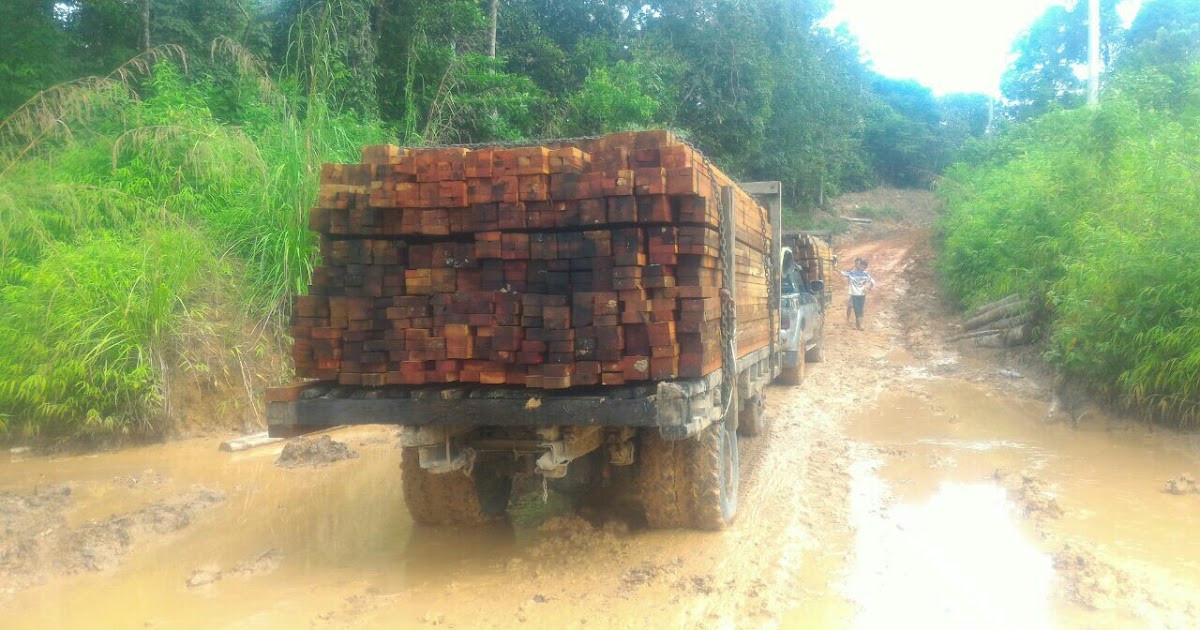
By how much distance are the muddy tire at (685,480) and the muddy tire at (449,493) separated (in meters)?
1.12

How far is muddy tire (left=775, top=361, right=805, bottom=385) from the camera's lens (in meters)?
10.4

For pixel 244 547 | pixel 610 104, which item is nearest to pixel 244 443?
pixel 244 547

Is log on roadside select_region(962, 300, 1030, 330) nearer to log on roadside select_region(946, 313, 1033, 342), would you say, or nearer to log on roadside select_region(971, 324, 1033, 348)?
log on roadside select_region(946, 313, 1033, 342)

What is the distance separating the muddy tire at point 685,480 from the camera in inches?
181

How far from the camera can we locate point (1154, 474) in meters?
6.28

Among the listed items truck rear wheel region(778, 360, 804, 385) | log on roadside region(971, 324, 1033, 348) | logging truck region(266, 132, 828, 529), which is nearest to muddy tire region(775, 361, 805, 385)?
truck rear wheel region(778, 360, 804, 385)

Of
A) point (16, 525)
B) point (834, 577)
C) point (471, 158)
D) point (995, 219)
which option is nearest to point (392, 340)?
point (471, 158)

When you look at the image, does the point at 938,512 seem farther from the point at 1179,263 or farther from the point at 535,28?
the point at 535,28

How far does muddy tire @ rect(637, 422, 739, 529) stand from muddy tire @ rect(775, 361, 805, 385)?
5.82m

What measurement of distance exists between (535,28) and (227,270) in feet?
41.6

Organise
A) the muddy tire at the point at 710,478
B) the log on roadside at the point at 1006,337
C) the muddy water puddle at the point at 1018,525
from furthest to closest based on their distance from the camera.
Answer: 1. the log on roadside at the point at 1006,337
2. the muddy tire at the point at 710,478
3. the muddy water puddle at the point at 1018,525

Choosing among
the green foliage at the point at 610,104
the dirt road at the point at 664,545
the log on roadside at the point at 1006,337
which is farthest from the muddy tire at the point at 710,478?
the green foliage at the point at 610,104

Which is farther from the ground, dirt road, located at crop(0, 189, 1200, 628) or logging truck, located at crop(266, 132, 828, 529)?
logging truck, located at crop(266, 132, 828, 529)

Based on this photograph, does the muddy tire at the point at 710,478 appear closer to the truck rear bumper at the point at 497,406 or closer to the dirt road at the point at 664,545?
the dirt road at the point at 664,545
